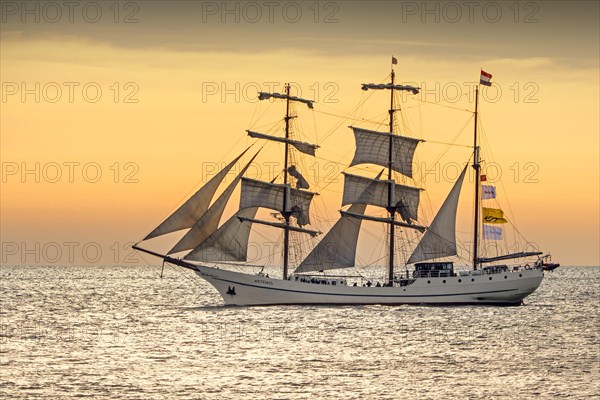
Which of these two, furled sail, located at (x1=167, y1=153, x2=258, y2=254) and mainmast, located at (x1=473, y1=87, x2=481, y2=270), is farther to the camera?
mainmast, located at (x1=473, y1=87, x2=481, y2=270)

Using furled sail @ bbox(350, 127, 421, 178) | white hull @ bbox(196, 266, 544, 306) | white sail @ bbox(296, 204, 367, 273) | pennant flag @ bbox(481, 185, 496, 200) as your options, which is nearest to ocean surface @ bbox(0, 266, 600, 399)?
white hull @ bbox(196, 266, 544, 306)

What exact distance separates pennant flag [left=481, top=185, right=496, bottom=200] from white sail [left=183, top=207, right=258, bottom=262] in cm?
2176

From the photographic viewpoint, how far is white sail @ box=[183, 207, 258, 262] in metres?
101

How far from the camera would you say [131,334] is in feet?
288

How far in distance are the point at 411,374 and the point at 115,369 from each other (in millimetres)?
14991

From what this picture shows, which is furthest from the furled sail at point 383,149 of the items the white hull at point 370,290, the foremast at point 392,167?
the white hull at point 370,290

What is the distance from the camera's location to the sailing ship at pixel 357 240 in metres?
109

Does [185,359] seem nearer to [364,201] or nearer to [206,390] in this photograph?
[206,390]

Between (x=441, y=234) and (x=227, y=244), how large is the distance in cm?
2027

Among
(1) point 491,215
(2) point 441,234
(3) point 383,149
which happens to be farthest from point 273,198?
(1) point 491,215

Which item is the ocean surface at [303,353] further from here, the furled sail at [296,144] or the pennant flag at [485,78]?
the pennant flag at [485,78]

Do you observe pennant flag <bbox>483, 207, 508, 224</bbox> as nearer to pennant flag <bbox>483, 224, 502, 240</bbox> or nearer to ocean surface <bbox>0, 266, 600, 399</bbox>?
pennant flag <bbox>483, 224, 502, 240</bbox>

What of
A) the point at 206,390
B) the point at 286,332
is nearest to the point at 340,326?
the point at 286,332

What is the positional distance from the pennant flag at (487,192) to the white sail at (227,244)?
21757 mm
